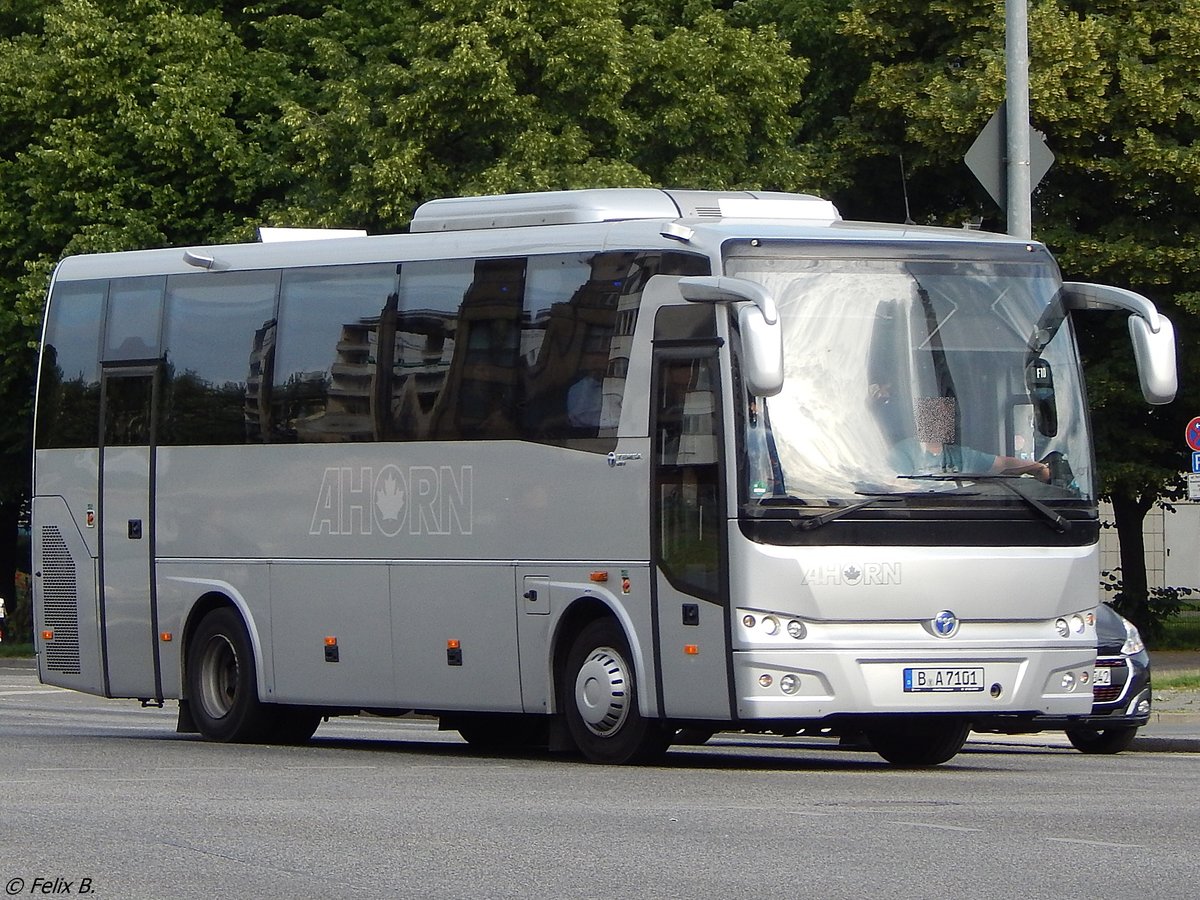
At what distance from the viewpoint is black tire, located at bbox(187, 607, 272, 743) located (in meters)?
18.5

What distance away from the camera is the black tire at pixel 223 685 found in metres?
18.5

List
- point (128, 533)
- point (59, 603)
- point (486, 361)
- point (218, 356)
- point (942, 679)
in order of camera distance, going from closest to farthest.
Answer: point (942, 679)
point (486, 361)
point (218, 356)
point (128, 533)
point (59, 603)

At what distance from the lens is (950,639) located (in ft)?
49.2

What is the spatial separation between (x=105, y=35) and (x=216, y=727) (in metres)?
21.0

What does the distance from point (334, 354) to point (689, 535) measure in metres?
3.72

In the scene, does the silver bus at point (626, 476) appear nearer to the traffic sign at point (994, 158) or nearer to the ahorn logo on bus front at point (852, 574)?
the ahorn logo on bus front at point (852, 574)

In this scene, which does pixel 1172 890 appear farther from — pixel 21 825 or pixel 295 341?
pixel 295 341

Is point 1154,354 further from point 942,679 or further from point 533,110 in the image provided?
point 533,110

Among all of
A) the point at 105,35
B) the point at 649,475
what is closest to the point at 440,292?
the point at 649,475

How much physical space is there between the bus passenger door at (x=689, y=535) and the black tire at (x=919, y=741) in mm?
1906

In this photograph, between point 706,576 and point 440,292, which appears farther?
point 440,292

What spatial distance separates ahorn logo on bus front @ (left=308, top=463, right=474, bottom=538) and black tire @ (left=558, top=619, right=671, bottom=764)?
1.34 meters

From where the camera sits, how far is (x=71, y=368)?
65.0 feet

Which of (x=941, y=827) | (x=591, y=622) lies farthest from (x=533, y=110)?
(x=941, y=827)
